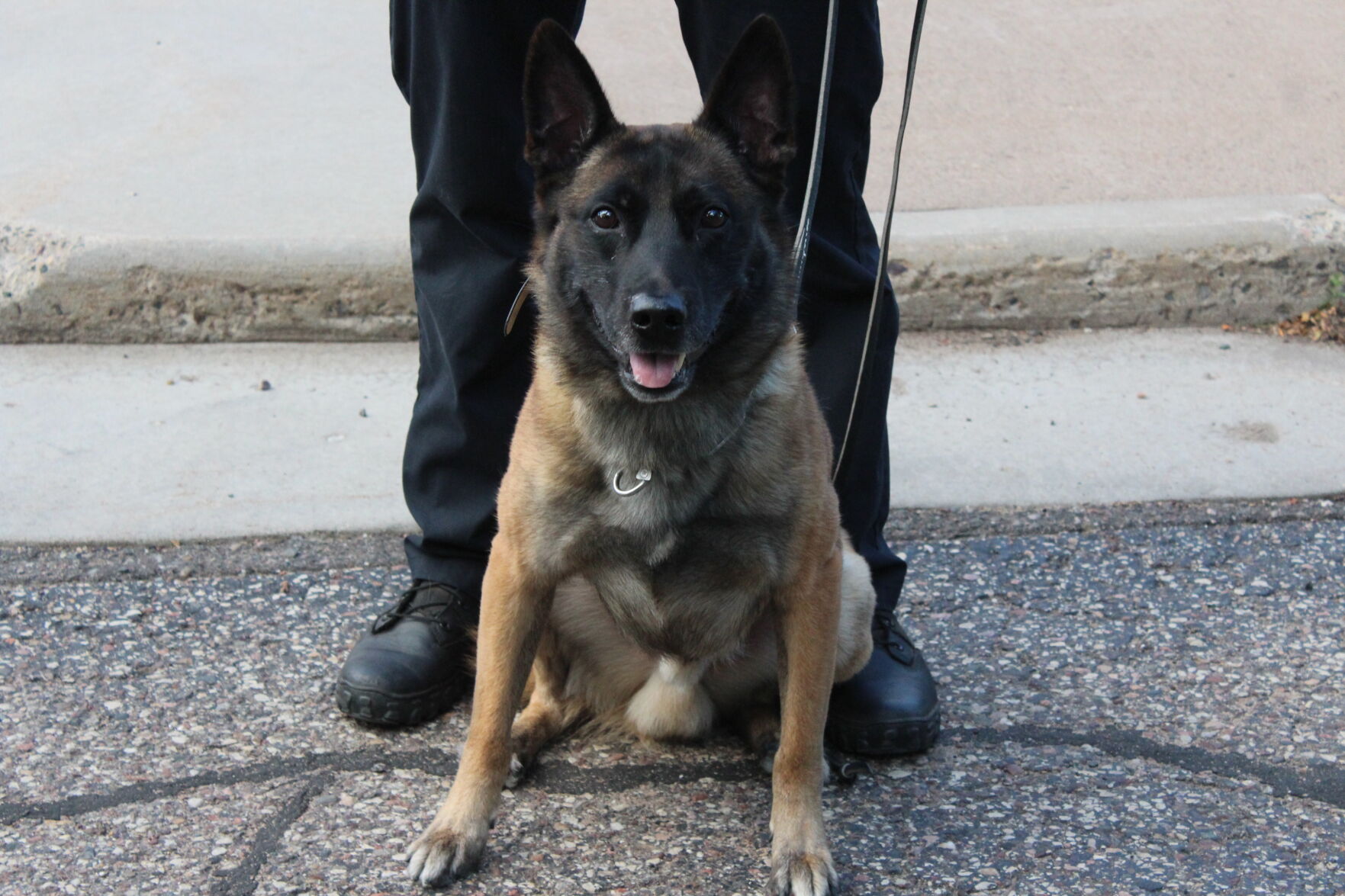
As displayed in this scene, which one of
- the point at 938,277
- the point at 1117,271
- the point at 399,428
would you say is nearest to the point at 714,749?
the point at 399,428

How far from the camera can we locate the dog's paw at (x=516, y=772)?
2.30m

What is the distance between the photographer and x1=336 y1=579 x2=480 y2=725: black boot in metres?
2.45

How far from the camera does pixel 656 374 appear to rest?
203 cm

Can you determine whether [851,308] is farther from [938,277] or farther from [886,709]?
[938,277]

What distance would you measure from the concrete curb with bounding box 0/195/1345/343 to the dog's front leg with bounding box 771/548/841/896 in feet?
7.67

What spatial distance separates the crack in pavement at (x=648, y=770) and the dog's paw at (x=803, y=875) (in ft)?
1.04

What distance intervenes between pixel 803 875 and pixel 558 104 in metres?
1.31

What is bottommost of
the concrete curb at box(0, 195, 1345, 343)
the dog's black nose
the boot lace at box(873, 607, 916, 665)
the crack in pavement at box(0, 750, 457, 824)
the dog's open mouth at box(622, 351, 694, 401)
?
the crack in pavement at box(0, 750, 457, 824)

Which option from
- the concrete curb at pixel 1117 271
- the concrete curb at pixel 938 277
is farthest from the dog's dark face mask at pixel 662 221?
the concrete curb at pixel 1117 271

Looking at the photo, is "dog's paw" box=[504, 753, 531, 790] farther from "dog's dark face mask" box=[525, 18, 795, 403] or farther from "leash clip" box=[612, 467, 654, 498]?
"dog's dark face mask" box=[525, 18, 795, 403]

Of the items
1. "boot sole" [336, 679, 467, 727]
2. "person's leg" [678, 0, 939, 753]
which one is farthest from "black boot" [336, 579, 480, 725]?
"person's leg" [678, 0, 939, 753]

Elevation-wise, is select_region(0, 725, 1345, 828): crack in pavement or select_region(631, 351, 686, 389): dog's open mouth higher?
select_region(631, 351, 686, 389): dog's open mouth

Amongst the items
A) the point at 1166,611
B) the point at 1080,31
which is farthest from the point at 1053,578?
the point at 1080,31

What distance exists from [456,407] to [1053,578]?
1.47 metres
